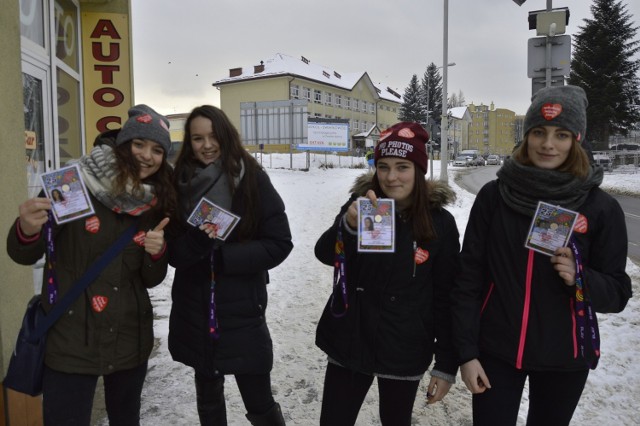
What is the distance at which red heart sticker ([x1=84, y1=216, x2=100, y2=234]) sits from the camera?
219 cm

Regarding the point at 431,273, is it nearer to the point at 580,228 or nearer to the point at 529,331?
the point at 529,331

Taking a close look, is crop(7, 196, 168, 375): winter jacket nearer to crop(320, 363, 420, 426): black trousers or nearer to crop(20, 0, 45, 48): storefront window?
crop(320, 363, 420, 426): black trousers

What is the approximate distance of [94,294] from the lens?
2.19 metres

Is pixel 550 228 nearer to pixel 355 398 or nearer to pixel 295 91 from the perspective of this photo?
pixel 355 398

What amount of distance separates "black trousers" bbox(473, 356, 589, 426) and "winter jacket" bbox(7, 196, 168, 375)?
1672 millimetres

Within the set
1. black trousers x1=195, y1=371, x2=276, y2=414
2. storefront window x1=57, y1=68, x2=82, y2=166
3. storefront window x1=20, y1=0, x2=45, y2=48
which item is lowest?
black trousers x1=195, y1=371, x2=276, y2=414

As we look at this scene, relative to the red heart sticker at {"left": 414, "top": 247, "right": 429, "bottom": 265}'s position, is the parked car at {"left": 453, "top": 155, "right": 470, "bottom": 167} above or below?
above

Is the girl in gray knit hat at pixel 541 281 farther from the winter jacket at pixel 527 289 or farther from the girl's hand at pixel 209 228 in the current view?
the girl's hand at pixel 209 228

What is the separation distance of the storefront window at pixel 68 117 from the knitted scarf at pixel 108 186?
327 centimetres

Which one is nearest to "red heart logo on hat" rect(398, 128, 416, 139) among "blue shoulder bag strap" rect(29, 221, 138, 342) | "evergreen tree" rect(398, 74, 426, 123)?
"blue shoulder bag strap" rect(29, 221, 138, 342)

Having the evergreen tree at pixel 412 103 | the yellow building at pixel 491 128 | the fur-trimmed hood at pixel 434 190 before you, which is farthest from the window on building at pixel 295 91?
the yellow building at pixel 491 128

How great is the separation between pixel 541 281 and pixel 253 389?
1.59 m

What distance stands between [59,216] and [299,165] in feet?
82.9

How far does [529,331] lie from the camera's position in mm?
2111
